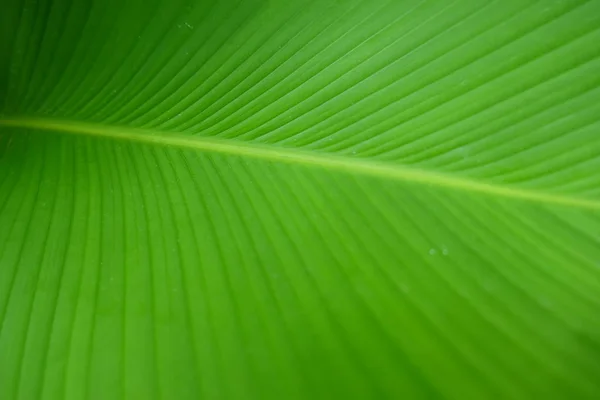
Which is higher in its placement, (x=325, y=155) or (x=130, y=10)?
(x=130, y=10)

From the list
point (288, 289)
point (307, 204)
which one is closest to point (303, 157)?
point (307, 204)

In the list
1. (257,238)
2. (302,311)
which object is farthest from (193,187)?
(302,311)

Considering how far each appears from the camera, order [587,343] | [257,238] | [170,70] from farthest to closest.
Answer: [170,70] → [257,238] → [587,343]

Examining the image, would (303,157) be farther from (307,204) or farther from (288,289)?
(288,289)

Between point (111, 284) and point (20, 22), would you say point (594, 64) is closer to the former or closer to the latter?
point (111, 284)

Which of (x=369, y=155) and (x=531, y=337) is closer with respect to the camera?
(x=531, y=337)
